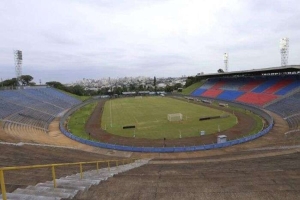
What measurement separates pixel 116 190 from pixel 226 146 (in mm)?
27490

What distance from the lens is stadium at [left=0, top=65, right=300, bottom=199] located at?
8.32 metres

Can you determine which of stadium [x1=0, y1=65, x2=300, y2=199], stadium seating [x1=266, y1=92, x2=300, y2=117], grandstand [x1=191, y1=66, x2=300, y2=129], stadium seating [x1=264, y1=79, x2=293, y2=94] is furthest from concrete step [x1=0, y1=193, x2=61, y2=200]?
stadium seating [x1=264, y1=79, x2=293, y2=94]

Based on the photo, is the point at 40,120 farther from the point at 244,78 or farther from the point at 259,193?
the point at 244,78

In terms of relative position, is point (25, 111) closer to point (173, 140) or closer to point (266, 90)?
point (173, 140)

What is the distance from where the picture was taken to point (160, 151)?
3192 cm

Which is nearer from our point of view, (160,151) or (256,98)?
(160,151)

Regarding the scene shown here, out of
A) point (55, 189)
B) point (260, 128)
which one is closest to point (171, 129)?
point (260, 128)

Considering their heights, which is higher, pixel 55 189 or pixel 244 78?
pixel 244 78

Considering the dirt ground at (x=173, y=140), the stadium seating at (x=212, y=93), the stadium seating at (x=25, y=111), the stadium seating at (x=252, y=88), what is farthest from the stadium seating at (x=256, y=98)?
the stadium seating at (x=25, y=111)

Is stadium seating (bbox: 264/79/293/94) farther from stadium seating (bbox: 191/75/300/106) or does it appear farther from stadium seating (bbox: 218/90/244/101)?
stadium seating (bbox: 218/90/244/101)

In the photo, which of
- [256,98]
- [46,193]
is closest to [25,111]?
[46,193]

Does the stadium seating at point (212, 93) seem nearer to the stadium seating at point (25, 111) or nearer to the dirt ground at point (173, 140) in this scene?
the dirt ground at point (173, 140)

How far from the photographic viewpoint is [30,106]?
194 ft

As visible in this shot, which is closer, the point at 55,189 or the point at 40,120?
the point at 55,189
